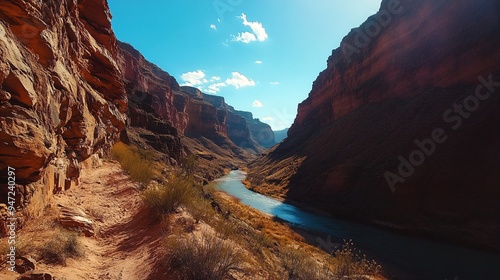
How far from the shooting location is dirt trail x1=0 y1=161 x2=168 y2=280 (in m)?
5.15

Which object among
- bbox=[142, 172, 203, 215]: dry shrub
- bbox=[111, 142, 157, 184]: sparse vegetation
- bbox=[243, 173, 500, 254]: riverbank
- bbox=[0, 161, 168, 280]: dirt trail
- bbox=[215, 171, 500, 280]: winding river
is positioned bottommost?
bbox=[215, 171, 500, 280]: winding river

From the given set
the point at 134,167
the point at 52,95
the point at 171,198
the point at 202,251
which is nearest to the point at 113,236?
the point at 171,198

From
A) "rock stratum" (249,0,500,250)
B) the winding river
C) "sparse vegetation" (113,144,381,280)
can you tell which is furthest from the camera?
"rock stratum" (249,0,500,250)

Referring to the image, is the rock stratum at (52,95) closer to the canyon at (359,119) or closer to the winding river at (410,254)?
the canyon at (359,119)

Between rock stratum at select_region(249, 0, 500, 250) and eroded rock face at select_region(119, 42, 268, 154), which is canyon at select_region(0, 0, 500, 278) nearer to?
Result: rock stratum at select_region(249, 0, 500, 250)

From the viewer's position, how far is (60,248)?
5137 mm

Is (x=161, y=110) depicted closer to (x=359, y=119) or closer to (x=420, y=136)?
A: (x=359, y=119)

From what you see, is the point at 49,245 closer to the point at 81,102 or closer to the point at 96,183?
the point at 96,183

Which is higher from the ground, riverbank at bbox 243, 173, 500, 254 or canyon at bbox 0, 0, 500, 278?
canyon at bbox 0, 0, 500, 278

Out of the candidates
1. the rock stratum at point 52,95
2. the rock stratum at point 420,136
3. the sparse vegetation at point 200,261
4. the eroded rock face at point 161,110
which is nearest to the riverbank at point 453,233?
the rock stratum at point 420,136

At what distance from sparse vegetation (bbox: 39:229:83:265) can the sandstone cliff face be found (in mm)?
1192

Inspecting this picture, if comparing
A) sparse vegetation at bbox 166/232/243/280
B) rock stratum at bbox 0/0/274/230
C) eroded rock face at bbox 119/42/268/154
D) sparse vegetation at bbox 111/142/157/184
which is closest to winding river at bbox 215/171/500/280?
sparse vegetation at bbox 111/142/157/184

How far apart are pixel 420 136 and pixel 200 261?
3998cm

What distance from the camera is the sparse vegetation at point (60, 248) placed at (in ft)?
16.1
